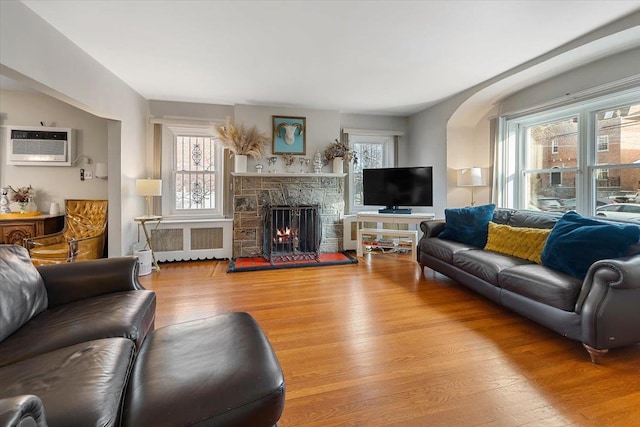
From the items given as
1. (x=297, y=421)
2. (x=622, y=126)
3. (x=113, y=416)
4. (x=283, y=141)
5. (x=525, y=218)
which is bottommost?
(x=297, y=421)

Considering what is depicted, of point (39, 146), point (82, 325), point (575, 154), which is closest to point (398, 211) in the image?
point (575, 154)

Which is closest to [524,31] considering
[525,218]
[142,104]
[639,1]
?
[639,1]

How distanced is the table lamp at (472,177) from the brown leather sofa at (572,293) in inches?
51.2

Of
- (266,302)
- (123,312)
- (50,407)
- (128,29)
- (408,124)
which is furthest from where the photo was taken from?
(408,124)

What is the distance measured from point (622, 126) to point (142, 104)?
19.4ft

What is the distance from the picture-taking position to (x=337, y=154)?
15.9 feet

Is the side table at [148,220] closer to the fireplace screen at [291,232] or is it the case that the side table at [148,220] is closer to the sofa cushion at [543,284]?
the fireplace screen at [291,232]

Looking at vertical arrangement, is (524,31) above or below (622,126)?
above

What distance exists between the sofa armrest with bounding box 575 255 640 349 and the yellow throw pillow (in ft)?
2.44

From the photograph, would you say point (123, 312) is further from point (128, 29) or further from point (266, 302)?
point (128, 29)

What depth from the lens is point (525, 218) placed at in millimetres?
3160

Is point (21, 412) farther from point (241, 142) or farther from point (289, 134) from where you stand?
point (289, 134)

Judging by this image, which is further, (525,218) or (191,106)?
(191,106)

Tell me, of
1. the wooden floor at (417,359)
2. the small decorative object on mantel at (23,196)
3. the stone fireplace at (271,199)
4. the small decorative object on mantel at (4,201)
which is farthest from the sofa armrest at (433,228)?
the small decorative object on mantel at (4,201)
